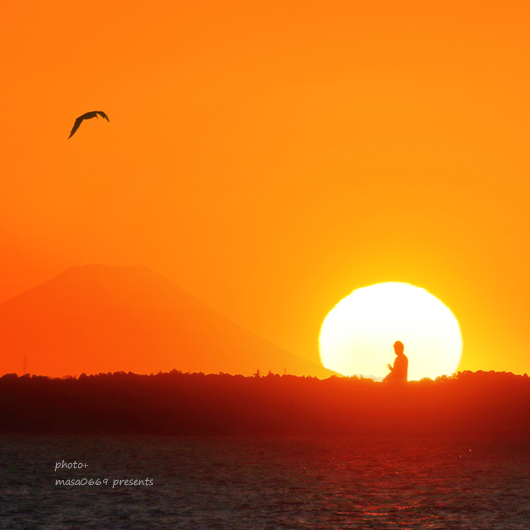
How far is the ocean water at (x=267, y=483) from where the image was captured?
36.8 feet

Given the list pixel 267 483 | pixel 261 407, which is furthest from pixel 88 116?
pixel 267 483

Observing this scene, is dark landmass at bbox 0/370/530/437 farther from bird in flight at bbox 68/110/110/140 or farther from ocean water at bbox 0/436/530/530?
bird in flight at bbox 68/110/110/140

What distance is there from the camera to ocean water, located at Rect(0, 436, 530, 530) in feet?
36.8

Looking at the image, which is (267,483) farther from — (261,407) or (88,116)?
(88,116)

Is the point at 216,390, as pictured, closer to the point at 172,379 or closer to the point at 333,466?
the point at 172,379

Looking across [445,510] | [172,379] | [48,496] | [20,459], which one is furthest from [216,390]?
[445,510]

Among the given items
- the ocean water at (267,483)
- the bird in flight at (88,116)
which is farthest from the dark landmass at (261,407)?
the bird in flight at (88,116)

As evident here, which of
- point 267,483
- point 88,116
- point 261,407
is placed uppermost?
point 88,116

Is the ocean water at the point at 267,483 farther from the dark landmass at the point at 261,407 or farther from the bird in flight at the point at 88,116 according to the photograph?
the bird in flight at the point at 88,116

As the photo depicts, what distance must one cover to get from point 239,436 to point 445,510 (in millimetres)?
10203

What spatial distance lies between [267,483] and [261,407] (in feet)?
27.3

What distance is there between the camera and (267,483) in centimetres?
1425

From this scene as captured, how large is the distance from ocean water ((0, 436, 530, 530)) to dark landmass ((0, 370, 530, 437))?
151 cm

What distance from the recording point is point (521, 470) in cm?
1606
